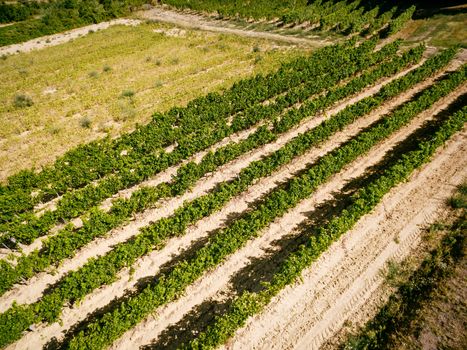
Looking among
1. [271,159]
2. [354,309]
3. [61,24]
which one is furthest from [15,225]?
[61,24]

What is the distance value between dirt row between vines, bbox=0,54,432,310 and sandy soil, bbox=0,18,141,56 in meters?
51.3

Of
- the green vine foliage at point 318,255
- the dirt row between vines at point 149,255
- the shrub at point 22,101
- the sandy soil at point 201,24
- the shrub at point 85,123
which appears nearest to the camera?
the green vine foliage at point 318,255

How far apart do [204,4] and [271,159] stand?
57.5 metres

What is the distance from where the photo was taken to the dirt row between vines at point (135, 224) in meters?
15.0

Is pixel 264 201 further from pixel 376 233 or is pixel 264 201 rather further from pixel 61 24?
pixel 61 24

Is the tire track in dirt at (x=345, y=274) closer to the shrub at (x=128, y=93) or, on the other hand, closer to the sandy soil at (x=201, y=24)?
the shrub at (x=128, y=93)

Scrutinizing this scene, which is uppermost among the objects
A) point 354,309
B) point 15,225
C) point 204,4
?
point 204,4

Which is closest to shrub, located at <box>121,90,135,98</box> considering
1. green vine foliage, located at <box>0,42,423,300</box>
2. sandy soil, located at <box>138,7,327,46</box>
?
green vine foliage, located at <box>0,42,423,300</box>

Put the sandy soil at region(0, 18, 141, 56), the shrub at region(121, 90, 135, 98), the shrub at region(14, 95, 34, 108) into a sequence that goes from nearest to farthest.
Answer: the shrub at region(121, 90, 135, 98)
the shrub at region(14, 95, 34, 108)
the sandy soil at region(0, 18, 141, 56)

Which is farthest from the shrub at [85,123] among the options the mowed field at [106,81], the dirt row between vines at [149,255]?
the dirt row between vines at [149,255]

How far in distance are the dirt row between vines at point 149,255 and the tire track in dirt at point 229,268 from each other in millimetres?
319

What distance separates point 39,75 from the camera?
41375 millimetres

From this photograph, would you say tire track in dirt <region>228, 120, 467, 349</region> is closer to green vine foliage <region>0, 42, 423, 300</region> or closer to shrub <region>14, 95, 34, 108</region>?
green vine foliage <region>0, 42, 423, 300</region>

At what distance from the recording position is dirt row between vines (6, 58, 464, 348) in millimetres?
13570
